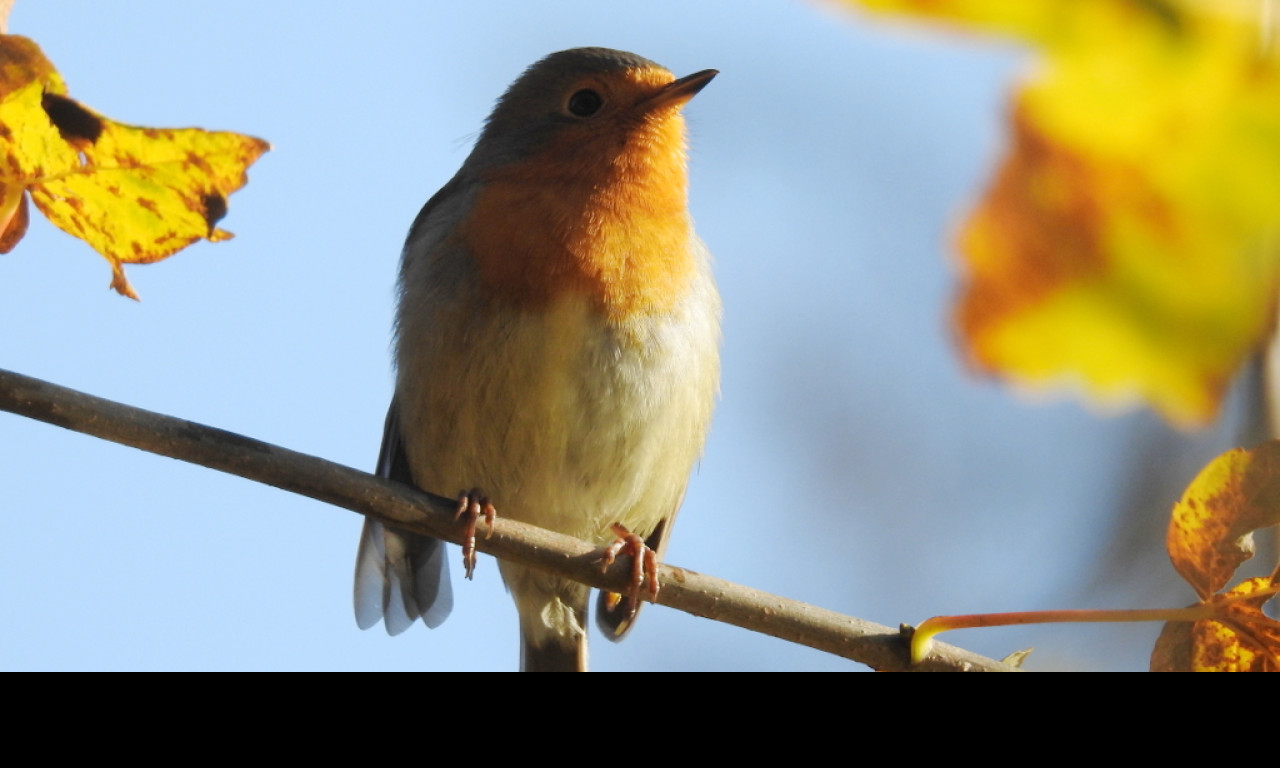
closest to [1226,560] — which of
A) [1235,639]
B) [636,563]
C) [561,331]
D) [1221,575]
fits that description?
[1221,575]

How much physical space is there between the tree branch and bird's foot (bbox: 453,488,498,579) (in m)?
0.03

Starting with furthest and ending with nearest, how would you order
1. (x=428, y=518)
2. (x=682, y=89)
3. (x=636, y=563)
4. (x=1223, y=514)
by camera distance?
(x=682, y=89) < (x=636, y=563) < (x=428, y=518) < (x=1223, y=514)

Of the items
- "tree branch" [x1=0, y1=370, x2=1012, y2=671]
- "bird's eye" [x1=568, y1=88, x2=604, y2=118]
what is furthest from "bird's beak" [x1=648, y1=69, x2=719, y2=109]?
"tree branch" [x1=0, y1=370, x2=1012, y2=671]

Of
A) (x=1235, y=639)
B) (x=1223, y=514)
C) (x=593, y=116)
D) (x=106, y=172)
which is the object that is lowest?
(x=1235, y=639)

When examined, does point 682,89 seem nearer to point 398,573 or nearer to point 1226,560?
Result: point 398,573

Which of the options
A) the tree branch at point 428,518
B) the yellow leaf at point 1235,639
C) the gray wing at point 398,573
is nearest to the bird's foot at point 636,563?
the tree branch at point 428,518

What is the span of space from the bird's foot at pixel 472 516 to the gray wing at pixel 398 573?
3.72 feet

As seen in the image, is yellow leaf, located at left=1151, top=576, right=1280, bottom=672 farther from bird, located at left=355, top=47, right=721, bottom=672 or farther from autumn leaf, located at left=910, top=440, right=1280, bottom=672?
bird, located at left=355, top=47, right=721, bottom=672

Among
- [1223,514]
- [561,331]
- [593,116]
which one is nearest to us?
[1223,514]

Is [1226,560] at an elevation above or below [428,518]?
below

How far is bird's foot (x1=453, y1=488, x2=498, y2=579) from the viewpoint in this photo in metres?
2.71

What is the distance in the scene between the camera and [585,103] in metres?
4.41

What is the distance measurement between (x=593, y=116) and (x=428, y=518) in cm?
201
